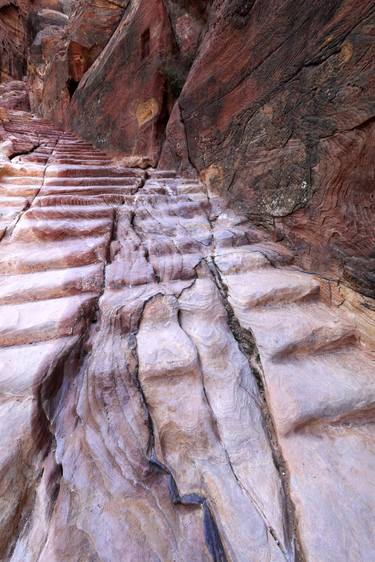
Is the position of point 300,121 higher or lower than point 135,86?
lower

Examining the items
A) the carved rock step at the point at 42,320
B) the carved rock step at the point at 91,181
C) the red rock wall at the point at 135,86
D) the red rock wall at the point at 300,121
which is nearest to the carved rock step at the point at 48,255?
the carved rock step at the point at 42,320

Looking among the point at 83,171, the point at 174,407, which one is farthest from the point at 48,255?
the point at 83,171

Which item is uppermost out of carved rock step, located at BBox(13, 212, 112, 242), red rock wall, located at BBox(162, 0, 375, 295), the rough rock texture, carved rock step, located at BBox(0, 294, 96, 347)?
the rough rock texture

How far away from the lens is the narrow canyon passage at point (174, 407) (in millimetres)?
1045

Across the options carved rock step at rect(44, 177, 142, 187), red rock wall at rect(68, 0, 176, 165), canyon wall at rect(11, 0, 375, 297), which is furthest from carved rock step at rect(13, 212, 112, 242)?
red rock wall at rect(68, 0, 176, 165)

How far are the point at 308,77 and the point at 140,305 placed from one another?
2.83m

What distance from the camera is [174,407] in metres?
1.42

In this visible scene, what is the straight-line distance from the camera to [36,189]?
310 centimetres

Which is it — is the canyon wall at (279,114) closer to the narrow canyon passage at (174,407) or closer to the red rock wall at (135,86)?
the red rock wall at (135,86)

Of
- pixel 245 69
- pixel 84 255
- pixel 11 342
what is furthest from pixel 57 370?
pixel 245 69

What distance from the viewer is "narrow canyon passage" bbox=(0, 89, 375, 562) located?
1.04 meters

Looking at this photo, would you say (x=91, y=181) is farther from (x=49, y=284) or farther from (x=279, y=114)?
(x=279, y=114)

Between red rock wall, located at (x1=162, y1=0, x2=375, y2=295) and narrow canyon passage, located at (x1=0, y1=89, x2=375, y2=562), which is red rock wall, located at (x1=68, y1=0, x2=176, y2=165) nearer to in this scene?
red rock wall, located at (x1=162, y1=0, x2=375, y2=295)

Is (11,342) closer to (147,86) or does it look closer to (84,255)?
(84,255)
